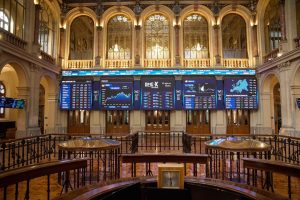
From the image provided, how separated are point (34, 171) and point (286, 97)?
12752mm

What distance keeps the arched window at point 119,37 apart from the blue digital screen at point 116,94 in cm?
212

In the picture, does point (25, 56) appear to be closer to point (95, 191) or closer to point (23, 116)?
point (23, 116)

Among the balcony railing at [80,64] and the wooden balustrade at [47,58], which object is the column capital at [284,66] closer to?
the balcony railing at [80,64]

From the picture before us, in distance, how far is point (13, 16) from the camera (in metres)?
11.6

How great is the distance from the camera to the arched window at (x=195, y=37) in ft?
50.4

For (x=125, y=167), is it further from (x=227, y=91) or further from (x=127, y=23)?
(x=127, y=23)

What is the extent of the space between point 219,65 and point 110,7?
8.65m

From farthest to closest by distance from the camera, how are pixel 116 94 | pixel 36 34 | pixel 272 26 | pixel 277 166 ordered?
pixel 116 94 < pixel 272 26 < pixel 36 34 < pixel 277 166

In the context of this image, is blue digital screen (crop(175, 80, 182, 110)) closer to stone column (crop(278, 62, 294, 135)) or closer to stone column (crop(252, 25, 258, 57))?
stone column (crop(252, 25, 258, 57))

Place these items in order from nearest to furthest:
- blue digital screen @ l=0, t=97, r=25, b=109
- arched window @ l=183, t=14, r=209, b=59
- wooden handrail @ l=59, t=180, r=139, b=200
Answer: wooden handrail @ l=59, t=180, r=139, b=200
blue digital screen @ l=0, t=97, r=25, b=109
arched window @ l=183, t=14, r=209, b=59

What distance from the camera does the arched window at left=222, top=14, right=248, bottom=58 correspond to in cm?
1539

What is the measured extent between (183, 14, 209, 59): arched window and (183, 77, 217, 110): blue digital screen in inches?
76.4

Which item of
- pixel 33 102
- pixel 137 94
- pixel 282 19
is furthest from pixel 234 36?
pixel 33 102

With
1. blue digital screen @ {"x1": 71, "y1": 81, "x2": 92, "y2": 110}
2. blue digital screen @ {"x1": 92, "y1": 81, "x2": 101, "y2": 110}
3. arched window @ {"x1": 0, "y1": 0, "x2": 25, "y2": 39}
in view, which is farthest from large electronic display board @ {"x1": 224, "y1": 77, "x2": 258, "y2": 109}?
arched window @ {"x1": 0, "y1": 0, "x2": 25, "y2": 39}
